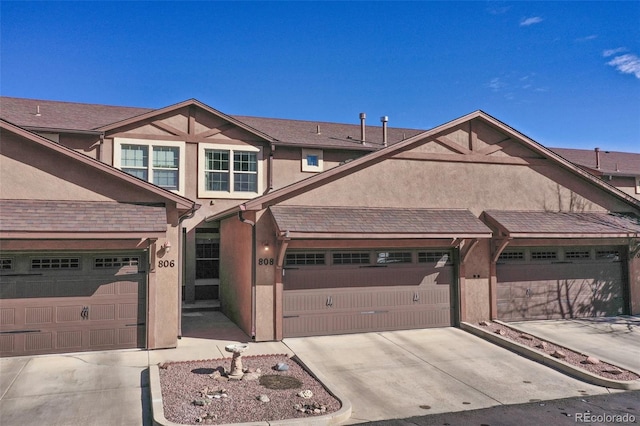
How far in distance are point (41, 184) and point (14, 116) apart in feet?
29.1

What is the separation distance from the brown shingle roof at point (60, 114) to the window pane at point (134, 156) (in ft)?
4.68

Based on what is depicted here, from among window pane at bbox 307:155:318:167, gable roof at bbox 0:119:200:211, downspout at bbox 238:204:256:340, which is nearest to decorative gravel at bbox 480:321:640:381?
downspout at bbox 238:204:256:340

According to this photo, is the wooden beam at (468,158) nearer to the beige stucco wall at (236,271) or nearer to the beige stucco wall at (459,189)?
the beige stucco wall at (459,189)

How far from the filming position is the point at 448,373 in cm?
943

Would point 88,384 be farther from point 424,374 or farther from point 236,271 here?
point 424,374

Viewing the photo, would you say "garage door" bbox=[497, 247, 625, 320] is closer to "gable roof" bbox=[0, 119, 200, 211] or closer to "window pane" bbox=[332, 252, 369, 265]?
"window pane" bbox=[332, 252, 369, 265]

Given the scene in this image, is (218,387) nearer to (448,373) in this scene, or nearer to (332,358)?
(332,358)

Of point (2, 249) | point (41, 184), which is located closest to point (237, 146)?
point (41, 184)

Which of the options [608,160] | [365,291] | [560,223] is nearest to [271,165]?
[365,291]

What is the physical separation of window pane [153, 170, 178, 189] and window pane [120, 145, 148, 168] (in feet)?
1.98

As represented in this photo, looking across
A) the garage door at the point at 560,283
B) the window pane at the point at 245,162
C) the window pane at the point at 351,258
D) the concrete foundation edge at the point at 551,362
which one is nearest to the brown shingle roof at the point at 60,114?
the window pane at the point at 245,162

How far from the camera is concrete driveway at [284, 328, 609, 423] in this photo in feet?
25.7
